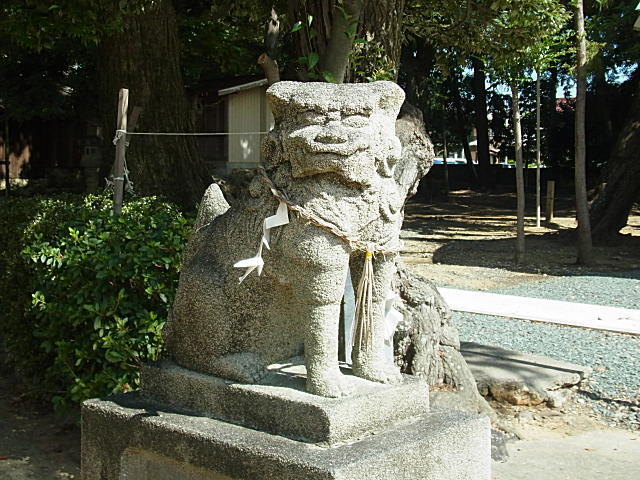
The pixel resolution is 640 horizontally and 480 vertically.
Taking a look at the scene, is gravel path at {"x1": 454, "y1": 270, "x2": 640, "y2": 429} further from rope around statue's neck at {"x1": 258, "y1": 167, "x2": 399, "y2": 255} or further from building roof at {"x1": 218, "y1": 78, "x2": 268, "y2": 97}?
building roof at {"x1": 218, "y1": 78, "x2": 268, "y2": 97}

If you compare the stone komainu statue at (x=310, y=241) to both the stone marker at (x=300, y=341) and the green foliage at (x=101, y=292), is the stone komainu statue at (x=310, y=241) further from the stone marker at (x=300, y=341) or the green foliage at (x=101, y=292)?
the green foliage at (x=101, y=292)

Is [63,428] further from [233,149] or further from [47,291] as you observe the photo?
[233,149]

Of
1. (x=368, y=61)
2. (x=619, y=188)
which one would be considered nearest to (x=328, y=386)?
(x=368, y=61)

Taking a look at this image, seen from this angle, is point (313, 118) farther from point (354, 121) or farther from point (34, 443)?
point (34, 443)

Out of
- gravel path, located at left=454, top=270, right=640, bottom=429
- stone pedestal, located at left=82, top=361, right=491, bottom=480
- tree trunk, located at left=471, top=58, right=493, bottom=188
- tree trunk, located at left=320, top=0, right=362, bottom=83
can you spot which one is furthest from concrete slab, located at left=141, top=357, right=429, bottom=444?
tree trunk, located at left=471, top=58, right=493, bottom=188

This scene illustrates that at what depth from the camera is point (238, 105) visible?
805 inches

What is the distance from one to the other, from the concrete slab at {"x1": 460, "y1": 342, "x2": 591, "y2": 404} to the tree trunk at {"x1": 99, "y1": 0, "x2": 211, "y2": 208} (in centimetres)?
342

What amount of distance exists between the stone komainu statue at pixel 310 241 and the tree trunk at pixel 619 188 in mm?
12400

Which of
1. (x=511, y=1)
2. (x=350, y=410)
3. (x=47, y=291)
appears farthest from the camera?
(x=511, y=1)

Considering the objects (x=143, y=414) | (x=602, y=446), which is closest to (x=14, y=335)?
(x=143, y=414)

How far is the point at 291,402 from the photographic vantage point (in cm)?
270

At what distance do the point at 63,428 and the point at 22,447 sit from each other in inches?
14.8

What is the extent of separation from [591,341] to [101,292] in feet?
16.1

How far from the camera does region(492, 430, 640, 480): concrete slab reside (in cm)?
450
